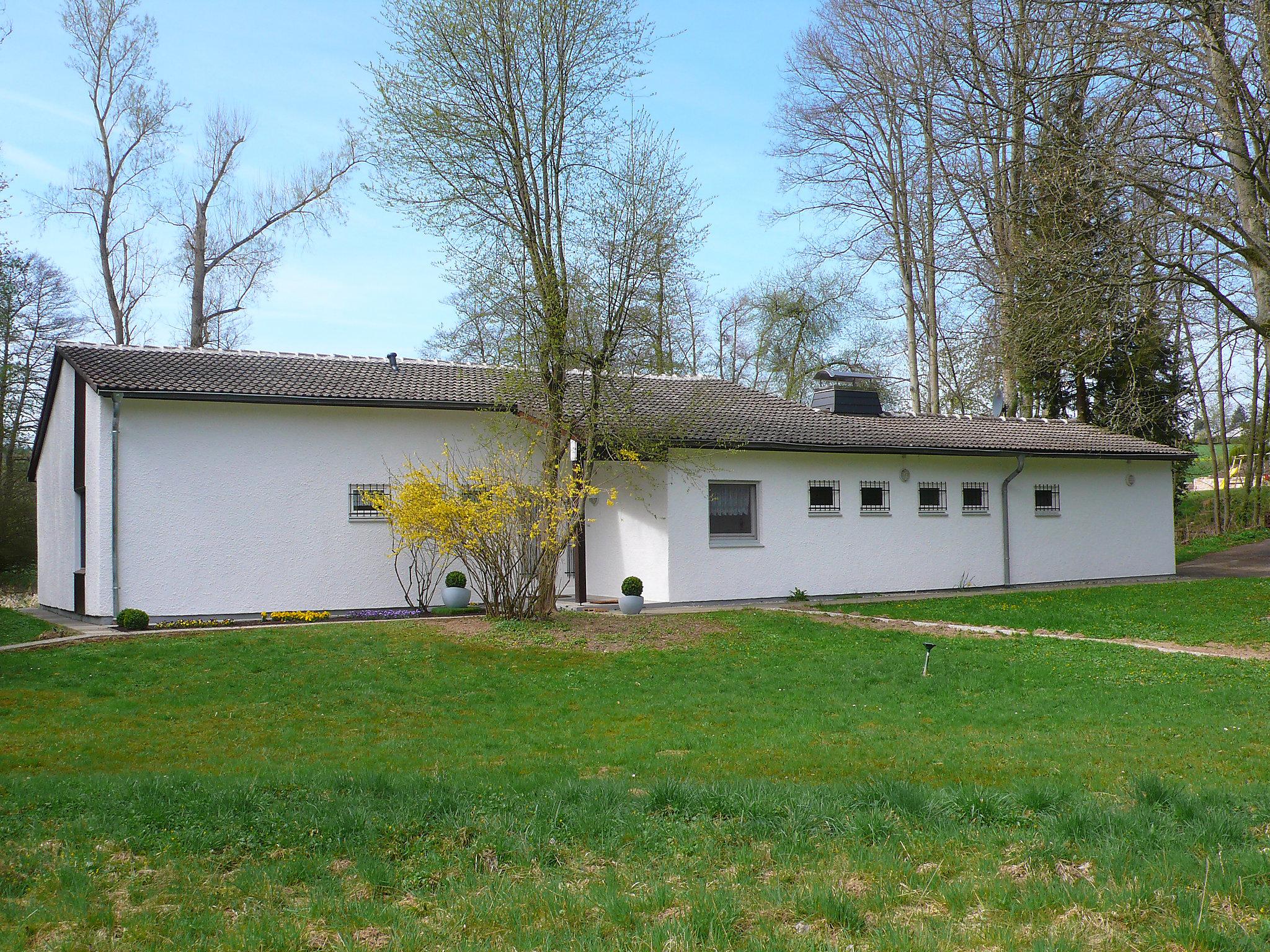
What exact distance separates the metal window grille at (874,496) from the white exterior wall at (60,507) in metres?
14.8

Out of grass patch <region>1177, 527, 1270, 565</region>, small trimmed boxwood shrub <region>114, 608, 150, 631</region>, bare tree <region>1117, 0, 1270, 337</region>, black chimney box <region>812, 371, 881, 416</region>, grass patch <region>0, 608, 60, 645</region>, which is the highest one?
bare tree <region>1117, 0, 1270, 337</region>

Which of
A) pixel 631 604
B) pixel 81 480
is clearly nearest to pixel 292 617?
pixel 81 480

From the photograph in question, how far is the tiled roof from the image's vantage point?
16781 mm

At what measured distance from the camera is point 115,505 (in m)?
16.2

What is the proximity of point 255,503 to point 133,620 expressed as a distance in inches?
106

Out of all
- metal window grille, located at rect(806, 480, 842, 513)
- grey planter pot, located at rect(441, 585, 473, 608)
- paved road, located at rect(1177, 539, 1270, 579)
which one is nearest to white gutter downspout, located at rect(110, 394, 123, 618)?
grey planter pot, located at rect(441, 585, 473, 608)

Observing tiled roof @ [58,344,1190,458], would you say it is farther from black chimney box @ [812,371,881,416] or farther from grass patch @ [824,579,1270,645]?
grass patch @ [824,579,1270,645]

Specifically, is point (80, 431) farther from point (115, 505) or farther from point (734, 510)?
point (734, 510)

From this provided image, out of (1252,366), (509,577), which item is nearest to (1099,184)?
(509,577)

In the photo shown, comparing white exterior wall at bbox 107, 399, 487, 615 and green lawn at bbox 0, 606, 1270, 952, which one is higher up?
white exterior wall at bbox 107, 399, 487, 615

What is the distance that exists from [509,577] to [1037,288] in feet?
29.2

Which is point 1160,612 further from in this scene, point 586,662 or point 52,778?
point 52,778

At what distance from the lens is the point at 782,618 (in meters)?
16.2

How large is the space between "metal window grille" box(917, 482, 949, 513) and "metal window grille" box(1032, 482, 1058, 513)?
2836 millimetres
